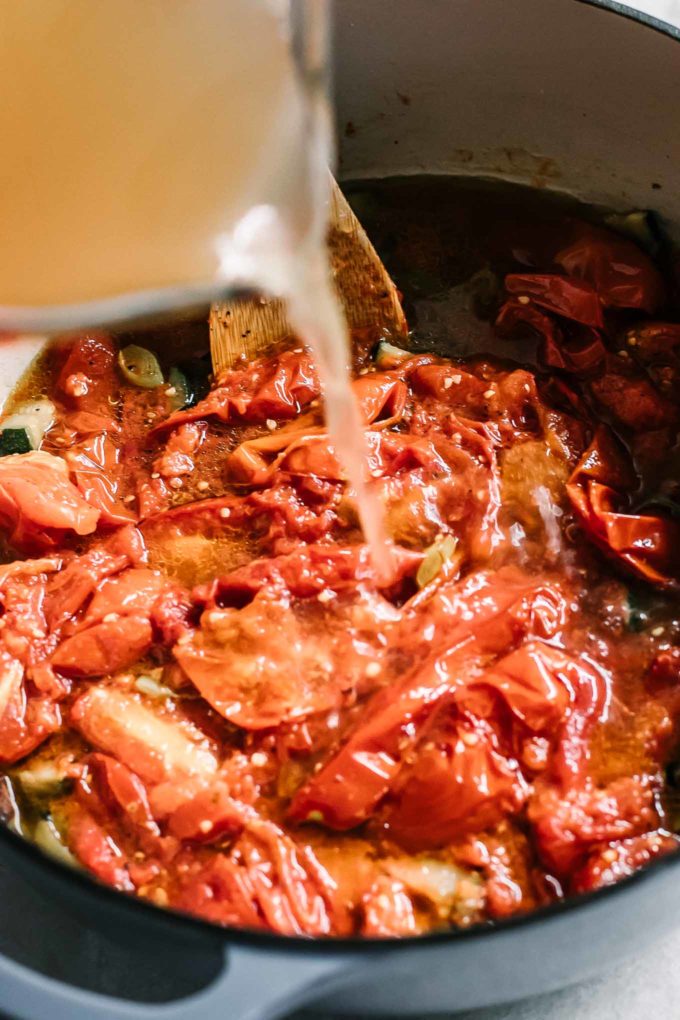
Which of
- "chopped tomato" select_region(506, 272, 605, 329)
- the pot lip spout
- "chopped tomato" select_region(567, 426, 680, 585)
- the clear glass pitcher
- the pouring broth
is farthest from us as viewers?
"chopped tomato" select_region(506, 272, 605, 329)

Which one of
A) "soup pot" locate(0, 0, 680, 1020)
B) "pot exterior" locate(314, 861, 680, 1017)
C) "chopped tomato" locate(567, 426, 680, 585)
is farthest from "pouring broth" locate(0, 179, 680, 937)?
"pot exterior" locate(314, 861, 680, 1017)

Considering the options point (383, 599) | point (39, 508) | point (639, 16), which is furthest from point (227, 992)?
point (639, 16)

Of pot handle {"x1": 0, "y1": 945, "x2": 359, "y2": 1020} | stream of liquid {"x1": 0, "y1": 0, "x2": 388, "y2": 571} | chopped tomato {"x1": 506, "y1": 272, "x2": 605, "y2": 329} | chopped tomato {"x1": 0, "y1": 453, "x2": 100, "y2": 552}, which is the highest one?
stream of liquid {"x1": 0, "y1": 0, "x2": 388, "y2": 571}

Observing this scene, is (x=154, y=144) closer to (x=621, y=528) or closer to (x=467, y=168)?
(x=621, y=528)

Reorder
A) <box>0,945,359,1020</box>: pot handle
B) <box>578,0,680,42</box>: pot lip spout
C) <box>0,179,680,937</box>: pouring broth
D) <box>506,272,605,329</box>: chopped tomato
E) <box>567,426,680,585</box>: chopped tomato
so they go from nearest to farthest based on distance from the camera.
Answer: <box>0,945,359,1020</box>: pot handle, <box>0,179,680,937</box>: pouring broth, <box>567,426,680,585</box>: chopped tomato, <box>578,0,680,42</box>: pot lip spout, <box>506,272,605,329</box>: chopped tomato

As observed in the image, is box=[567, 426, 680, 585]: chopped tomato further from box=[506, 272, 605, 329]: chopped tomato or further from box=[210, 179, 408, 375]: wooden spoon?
box=[210, 179, 408, 375]: wooden spoon

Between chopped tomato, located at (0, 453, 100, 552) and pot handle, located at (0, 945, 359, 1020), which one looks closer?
pot handle, located at (0, 945, 359, 1020)
